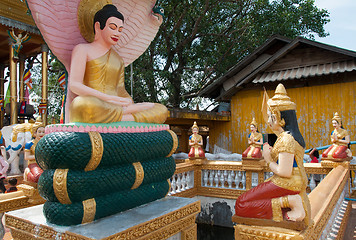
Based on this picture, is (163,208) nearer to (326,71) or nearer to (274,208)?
(274,208)

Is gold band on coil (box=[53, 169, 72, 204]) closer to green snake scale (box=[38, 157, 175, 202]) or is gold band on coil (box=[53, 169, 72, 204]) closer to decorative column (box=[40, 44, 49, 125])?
green snake scale (box=[38, 157, 175, 202])

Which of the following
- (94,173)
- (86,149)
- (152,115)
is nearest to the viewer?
(86,149)

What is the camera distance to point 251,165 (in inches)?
265

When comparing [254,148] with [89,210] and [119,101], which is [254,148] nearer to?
[119,101]

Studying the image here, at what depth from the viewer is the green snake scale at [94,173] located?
2.46 meters

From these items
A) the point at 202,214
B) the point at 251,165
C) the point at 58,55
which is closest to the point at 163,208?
the point at 58,55

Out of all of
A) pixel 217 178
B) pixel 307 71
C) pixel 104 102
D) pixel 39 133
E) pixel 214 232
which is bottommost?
pixel 214 232

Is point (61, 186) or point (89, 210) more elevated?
point (61, 186)

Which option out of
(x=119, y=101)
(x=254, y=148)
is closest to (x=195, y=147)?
(x=254, y=148)

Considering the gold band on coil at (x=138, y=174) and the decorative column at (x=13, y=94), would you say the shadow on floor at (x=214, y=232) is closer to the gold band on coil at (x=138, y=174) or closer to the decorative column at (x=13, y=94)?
the gold band on coil at (x=138, y=174)

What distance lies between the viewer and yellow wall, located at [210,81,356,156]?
9.42 metres

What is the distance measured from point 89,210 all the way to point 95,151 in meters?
0.53

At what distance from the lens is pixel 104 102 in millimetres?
2930

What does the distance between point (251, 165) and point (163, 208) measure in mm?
4169
